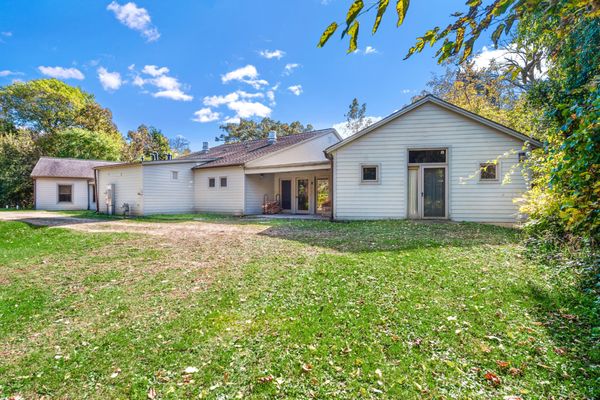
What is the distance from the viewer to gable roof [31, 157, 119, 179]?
20328mm

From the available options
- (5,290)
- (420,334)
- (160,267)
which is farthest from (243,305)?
(5,290)

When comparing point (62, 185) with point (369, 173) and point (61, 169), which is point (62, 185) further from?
point (369, 173)

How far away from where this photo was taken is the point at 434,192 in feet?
35.6

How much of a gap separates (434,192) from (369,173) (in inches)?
96.7

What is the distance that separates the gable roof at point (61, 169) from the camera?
66.7 feet

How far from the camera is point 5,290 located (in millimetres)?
4551

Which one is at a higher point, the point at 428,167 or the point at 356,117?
the point at 356,117

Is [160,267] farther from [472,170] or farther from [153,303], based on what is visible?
[472,170]

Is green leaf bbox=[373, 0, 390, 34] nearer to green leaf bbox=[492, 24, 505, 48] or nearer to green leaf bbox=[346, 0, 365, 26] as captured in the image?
green leaf bbox=[346, 0, 365, 26]

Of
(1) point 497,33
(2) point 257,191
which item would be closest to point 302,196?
(2) point 257,191

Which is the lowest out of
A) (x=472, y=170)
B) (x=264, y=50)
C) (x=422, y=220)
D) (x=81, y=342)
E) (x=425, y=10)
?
(x=81, y=342)

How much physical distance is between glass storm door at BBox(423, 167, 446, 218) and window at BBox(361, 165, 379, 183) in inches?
68.0

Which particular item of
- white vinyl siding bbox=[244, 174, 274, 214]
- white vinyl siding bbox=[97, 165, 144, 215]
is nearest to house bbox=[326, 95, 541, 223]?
white vinyl siding bbox=[244, 174, 274, 214]

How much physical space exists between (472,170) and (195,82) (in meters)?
24.3
